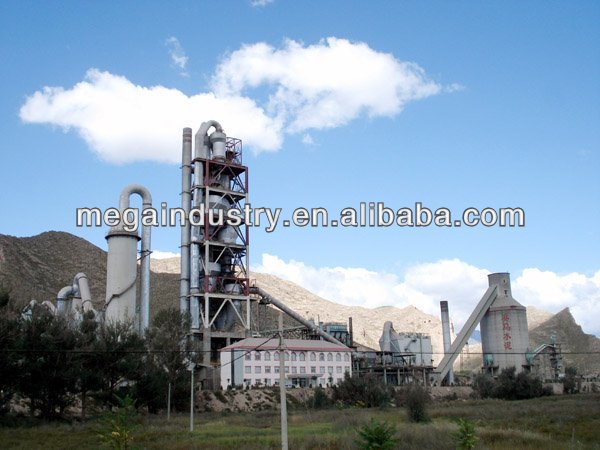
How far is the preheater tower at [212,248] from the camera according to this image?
7481cm

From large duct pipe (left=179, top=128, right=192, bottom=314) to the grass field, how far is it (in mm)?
27586

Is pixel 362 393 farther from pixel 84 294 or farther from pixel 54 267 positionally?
pixel 54 267

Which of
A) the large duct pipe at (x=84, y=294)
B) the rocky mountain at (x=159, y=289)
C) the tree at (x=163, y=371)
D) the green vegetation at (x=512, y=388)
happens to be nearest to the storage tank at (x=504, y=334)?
the rocky mountain at (x=159, y=289)

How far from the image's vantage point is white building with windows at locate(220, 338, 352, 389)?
231 ft

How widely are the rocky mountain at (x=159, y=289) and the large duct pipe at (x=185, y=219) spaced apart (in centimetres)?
1379

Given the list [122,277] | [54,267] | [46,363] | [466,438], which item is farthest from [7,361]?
[54,267]

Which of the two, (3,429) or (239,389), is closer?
(3,429)

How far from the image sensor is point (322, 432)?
1470 inches

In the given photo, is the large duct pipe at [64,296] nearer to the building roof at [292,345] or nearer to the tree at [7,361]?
the building roof at [292,345]

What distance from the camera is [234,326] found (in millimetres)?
78250

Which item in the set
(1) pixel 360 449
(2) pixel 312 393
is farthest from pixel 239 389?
(1) pixel 360 449

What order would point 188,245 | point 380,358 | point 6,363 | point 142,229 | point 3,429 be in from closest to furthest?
1. point 3,429
2. point 6,363
3. point 142,229
4. point 188,245
5. point 380,358

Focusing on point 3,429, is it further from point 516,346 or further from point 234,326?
point 516,346

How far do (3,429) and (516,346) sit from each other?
2853 inches
